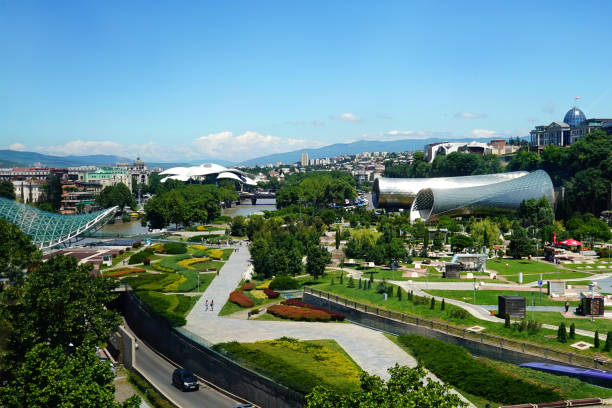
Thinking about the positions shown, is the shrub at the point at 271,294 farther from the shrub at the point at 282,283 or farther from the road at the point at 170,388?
the road at the point at 170,388

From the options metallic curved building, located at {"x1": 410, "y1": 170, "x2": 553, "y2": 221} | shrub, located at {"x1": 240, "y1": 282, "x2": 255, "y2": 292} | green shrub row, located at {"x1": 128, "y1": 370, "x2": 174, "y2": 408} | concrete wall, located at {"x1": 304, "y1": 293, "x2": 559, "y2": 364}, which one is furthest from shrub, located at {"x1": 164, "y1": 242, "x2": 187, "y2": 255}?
metallic curved building, located at {"x1": 410, "y1": 170, "x2": 553, "y2": 221}

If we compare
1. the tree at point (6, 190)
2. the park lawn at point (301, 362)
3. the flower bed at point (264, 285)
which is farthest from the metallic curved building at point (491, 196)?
the tree at point (6, 190)

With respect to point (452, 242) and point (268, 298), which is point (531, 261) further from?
point (268, 298)

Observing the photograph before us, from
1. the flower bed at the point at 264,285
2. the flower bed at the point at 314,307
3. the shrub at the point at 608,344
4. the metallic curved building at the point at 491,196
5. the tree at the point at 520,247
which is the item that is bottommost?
the flower bed at the point at 314,307

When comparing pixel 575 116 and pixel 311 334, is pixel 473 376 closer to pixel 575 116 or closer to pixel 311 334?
pixel 311 334

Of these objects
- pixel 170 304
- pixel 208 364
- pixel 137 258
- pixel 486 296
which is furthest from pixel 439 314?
pixel 137 258

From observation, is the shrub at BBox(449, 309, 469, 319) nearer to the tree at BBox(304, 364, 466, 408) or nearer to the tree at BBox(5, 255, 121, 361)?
the tree at BBox(304, 364, 466, 408)
